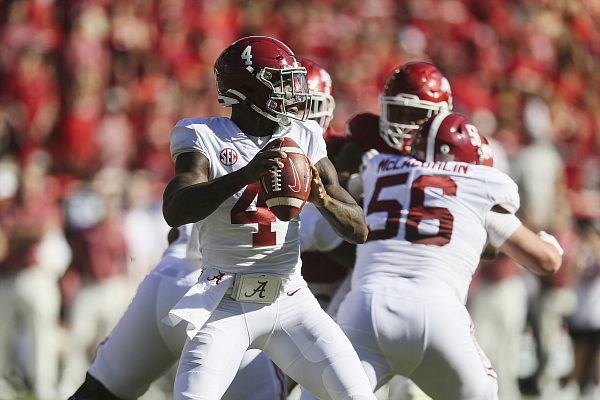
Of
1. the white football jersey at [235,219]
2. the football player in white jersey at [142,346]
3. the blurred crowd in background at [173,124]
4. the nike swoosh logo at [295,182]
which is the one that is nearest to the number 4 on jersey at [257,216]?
the white football jersey at [235,219]

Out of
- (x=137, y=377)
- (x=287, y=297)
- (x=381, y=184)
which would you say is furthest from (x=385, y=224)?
(x=137, y=377)

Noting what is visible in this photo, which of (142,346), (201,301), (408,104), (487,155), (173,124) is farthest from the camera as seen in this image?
(173,124)

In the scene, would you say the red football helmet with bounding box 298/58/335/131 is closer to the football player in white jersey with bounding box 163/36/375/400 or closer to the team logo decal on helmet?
the team logo decal on helmet

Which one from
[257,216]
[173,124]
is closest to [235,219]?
[257,216]

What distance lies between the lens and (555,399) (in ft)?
24.4

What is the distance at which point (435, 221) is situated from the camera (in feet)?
11.5

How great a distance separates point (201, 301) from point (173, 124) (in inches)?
253

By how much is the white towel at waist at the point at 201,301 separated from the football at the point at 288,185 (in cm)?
37

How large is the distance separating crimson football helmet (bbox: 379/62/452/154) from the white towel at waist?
1786 millimetres

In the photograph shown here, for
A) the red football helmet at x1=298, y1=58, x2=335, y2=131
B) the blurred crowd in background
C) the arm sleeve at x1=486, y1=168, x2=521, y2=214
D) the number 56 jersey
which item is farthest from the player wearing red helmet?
the blurred crowd in background

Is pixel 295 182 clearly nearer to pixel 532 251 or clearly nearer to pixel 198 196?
pixel 198 196

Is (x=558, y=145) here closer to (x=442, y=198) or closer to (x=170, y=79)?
(x=170, y=79)

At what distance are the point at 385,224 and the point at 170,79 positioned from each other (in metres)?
6.62

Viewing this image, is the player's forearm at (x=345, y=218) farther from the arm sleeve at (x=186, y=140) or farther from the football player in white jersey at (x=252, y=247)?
the arm sleeve at (x=186, y=140)
